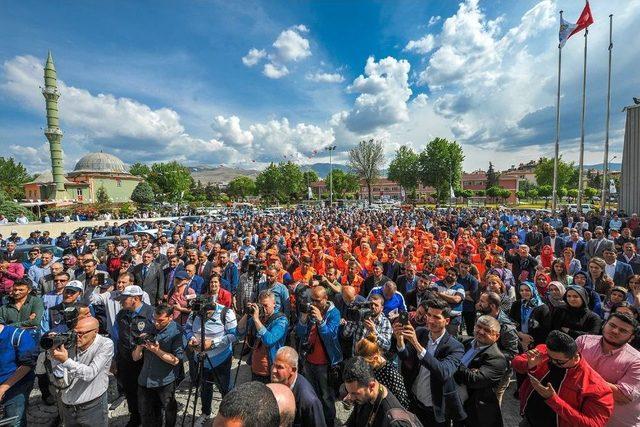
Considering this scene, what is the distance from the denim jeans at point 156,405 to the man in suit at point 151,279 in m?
3.19

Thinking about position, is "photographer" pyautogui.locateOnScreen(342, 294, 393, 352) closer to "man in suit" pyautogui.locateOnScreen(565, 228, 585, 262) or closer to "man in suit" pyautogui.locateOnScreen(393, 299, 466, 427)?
"man in suit" pyautogui.locateOnScreen(393, 299, 466, 427)

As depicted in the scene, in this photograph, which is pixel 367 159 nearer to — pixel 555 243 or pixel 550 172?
pixel 550 172

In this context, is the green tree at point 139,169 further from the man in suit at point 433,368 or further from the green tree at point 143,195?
the man in suit at point 433,368

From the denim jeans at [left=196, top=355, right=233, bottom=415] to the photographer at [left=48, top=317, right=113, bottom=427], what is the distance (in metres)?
1.16

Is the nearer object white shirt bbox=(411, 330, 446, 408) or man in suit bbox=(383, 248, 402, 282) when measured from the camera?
white shirt bbox=(411, 330, 446, 408)

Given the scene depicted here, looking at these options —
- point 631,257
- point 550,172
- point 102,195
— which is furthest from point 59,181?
point 550,172

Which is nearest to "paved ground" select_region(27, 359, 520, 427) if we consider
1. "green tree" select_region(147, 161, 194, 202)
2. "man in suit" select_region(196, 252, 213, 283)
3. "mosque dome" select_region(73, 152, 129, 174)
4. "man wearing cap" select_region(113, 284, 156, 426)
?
"man wearing cap" select_region(113, 284, 156, 426)

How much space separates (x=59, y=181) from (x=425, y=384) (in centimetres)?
6814

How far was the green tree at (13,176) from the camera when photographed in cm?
5465

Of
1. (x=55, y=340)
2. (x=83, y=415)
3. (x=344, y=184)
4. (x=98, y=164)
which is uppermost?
(x=98, y=164)

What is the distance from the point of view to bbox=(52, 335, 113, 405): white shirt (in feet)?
9.13

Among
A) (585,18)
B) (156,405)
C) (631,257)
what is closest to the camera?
(156,405)

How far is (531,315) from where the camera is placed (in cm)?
389

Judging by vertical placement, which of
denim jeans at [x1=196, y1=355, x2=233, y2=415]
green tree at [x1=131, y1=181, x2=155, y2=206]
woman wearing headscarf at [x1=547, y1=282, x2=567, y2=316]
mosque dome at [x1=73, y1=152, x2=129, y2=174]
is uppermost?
mosque dome at [x1=73, y1=152, x2=129, y2=174]
